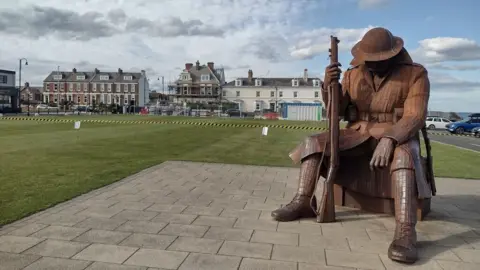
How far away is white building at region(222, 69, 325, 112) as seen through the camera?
330 feet

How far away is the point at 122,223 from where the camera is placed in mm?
5383

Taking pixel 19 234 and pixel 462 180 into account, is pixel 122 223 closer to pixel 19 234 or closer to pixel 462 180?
pixel 19 234

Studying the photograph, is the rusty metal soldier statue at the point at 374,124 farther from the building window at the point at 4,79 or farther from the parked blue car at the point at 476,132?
the building window at the point at 4,79

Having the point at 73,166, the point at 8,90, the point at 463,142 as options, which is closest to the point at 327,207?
the point at 73,166

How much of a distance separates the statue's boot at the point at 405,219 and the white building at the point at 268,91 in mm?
95095

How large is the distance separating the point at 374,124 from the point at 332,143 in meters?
0.77

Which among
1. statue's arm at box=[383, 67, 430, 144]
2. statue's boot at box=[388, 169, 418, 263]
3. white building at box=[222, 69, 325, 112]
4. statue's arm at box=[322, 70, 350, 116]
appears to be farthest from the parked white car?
white building at box=[222, 69, 325, 112]

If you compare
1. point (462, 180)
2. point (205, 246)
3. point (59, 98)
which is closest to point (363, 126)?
point (205, 246)

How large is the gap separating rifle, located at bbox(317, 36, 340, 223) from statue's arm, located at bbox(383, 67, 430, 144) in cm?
65

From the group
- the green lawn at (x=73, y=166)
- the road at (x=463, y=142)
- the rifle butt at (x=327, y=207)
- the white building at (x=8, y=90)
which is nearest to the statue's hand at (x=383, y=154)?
the rifle butt at (x=327, y=207)

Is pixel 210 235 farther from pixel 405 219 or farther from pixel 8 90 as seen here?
pixel 8 90

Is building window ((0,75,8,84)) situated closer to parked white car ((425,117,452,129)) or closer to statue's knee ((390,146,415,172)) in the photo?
parked white car ((425,117,452,129))

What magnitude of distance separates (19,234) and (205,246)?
7.13 feet

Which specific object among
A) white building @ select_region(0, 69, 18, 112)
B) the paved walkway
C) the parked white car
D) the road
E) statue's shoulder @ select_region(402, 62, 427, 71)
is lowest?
the road
